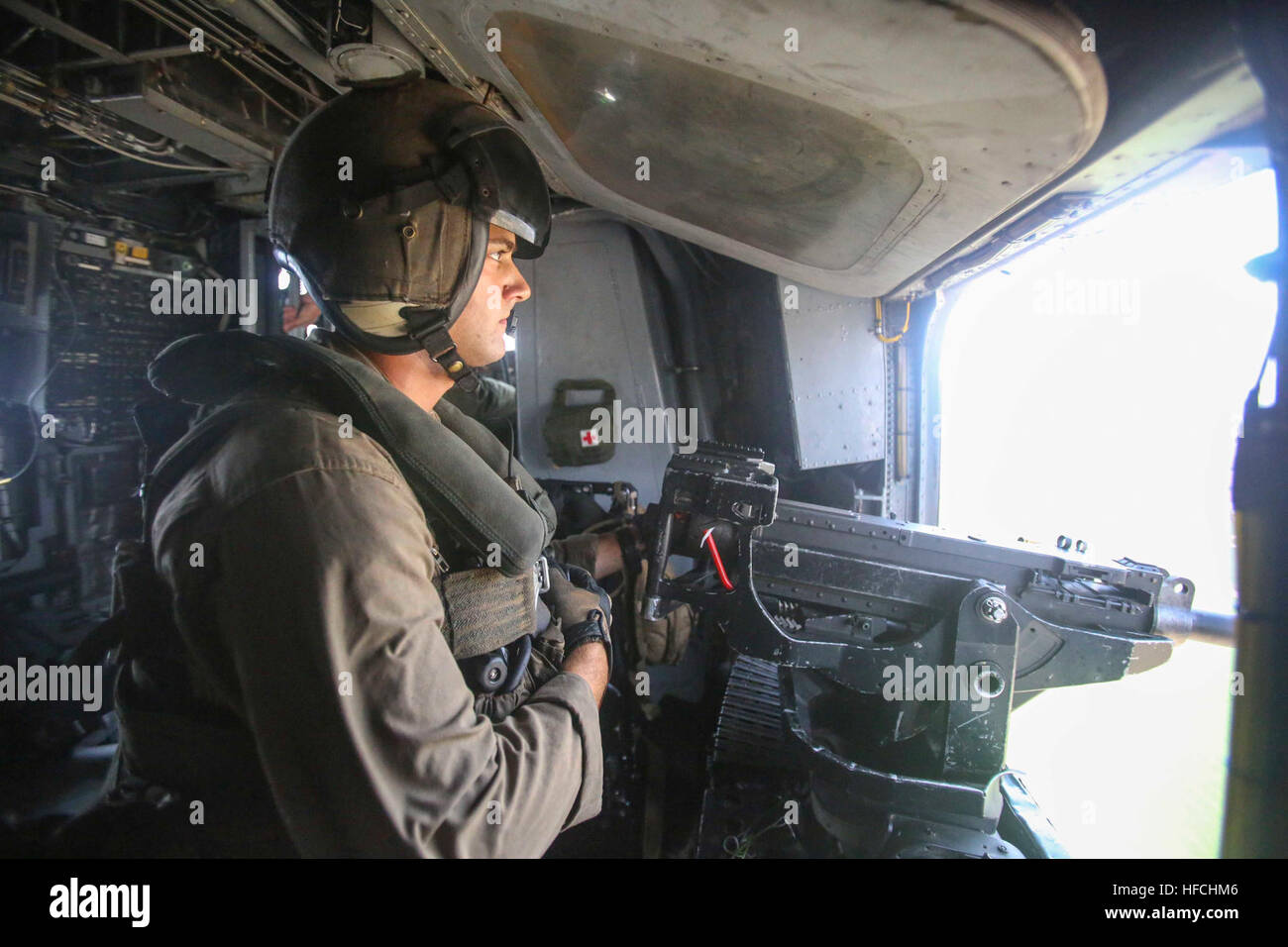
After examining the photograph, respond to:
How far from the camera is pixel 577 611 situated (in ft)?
5.42

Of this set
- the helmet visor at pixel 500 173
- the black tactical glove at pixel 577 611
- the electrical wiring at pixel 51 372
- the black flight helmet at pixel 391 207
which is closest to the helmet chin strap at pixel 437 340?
the black flight helmet at pixel 391 207

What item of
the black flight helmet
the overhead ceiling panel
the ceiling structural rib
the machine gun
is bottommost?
the machine gun

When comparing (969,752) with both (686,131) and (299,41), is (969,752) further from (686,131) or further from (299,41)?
(299,41)

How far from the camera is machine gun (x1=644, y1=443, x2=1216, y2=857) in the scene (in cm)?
193

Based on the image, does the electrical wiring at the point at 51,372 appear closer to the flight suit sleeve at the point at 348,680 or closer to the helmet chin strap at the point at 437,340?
the helmet chin strap at the point at 437,340

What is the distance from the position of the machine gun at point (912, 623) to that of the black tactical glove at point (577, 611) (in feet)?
1.20

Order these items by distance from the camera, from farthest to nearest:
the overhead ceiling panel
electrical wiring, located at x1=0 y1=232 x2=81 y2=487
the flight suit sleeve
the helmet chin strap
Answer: electrical wiring, located at x1=0 y1=232 x2=81 y2=487, the helmet chin strap, the overhead ceiling panel, the flight suit sleeve

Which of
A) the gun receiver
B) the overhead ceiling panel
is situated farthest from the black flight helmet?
the gun receiver

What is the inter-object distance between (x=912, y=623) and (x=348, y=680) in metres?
1.83

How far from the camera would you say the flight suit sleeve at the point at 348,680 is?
91cm

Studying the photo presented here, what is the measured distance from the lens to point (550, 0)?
143 cm

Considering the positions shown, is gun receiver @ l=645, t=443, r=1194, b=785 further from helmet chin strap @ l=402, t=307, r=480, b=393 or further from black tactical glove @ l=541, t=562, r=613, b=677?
helmet chin strap @ l=402, t=307, r=480, b=393

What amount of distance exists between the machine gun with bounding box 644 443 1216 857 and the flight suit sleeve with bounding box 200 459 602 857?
3.72ft

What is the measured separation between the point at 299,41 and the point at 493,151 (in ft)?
3.56
